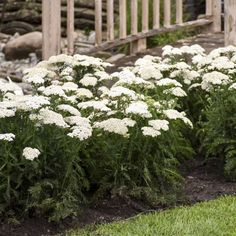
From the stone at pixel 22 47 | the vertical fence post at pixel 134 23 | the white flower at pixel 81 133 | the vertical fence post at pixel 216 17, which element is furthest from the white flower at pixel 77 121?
the stone at pixel 22 47

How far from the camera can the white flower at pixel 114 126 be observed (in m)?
4.87

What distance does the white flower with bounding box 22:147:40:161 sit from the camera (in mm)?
4395

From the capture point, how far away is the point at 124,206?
5.04 m

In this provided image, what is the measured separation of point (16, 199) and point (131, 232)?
2.50 ft

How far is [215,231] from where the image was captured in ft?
14.7

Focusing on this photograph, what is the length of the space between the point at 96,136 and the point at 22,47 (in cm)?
793

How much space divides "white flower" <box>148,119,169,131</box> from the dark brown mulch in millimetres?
528

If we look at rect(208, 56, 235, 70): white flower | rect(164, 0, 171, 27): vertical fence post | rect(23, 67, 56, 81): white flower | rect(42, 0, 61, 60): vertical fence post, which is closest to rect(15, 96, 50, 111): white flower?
rect(23, 67, 56, 81): white flower

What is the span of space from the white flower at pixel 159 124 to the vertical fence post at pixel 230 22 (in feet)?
10.8

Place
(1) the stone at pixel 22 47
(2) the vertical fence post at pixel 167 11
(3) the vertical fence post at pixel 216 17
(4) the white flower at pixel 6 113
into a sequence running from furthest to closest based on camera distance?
(1) the stone at pixel 22 47 → (3) the vertical fence post at pixel 216 17 → (2) the vertical fence post at pixel 167 11 → (4) the white flower at pixel 6 113

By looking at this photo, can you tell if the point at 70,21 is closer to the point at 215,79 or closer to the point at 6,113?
the point at 215,79

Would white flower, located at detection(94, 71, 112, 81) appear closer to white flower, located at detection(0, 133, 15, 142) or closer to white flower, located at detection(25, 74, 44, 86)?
white flower, located at detection(25, 74, 44, 86)

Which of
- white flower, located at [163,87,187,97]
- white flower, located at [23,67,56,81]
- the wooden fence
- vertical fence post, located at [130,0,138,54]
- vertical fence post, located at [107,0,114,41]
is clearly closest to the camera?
white flower, located at [163,87,187,97]

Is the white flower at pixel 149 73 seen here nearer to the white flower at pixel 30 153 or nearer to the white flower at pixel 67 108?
the white flower at pixel 67 108
